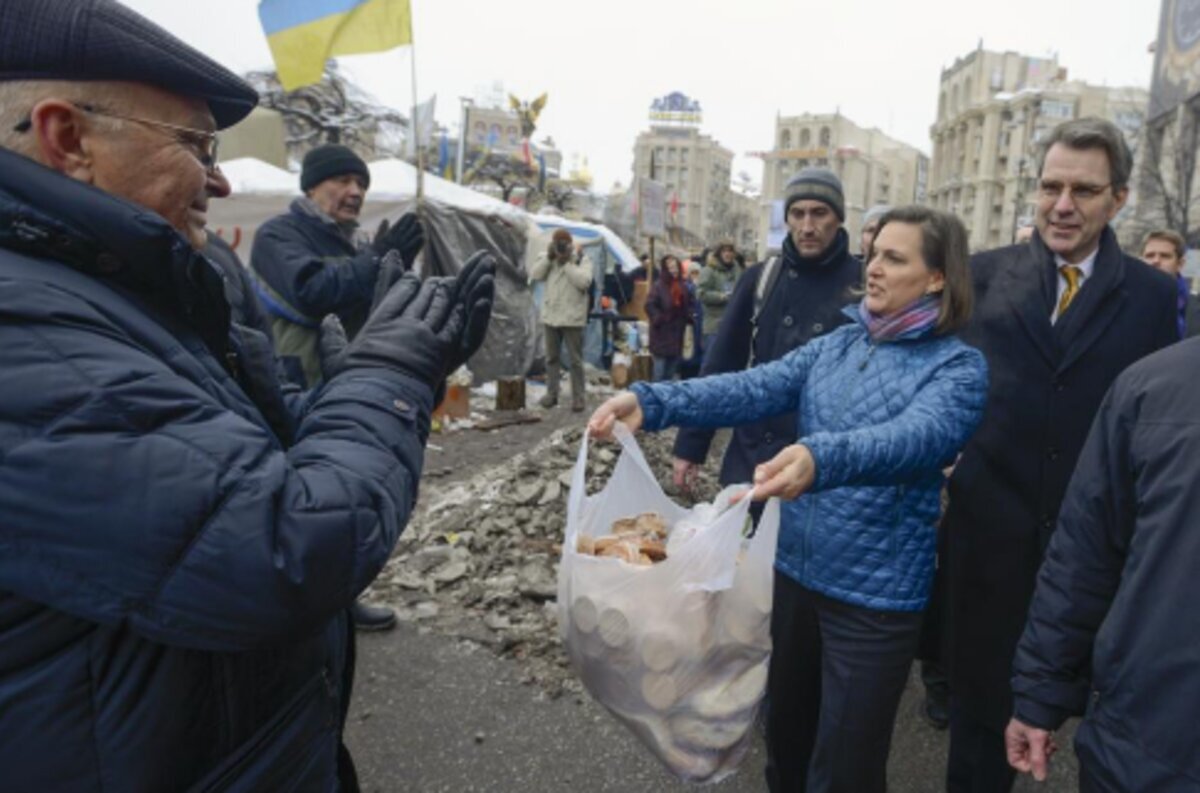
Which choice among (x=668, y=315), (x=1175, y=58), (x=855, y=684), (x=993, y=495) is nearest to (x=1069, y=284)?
(x=993, y=495)

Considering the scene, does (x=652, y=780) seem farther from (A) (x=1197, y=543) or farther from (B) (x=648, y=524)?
(A) (x=1197, y=543)

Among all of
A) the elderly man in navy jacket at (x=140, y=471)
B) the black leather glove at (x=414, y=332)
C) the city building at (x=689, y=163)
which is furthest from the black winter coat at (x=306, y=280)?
the city building at (x=689, y=163)

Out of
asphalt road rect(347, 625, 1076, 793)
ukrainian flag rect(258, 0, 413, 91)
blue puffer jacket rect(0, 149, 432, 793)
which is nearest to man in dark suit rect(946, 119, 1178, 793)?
asphalt road rect(347, 625, 1076, 793)

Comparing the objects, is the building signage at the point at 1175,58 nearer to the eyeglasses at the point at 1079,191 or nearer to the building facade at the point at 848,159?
the eyeglasses at the point at 1079,191

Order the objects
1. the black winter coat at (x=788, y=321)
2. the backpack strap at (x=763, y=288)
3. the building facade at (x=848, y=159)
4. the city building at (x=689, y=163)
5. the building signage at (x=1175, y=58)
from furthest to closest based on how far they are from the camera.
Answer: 1. the city building at (x=689, y=163)
2. the building facade at (x=848, y=159)
3. the building signage at (x=1175, y=58)
4. the backpack strap at (x=763, y=288)
5. the black winter coat at (x=788, y=321)

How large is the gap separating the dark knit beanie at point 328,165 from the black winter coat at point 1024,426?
9.39ft

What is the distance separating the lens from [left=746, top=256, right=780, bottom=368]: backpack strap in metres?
3.41

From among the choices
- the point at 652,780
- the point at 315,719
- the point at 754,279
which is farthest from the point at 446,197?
the point at 315,719

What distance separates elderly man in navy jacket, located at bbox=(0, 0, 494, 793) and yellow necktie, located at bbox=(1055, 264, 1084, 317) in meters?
2.18

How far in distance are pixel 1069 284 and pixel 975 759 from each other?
157cm

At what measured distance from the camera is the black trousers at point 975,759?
2.40 meters

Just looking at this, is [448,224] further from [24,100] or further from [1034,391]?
[24,100]

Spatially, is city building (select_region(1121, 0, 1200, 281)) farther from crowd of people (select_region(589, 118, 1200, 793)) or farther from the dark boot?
the dark boot

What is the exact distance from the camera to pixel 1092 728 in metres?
1.53
